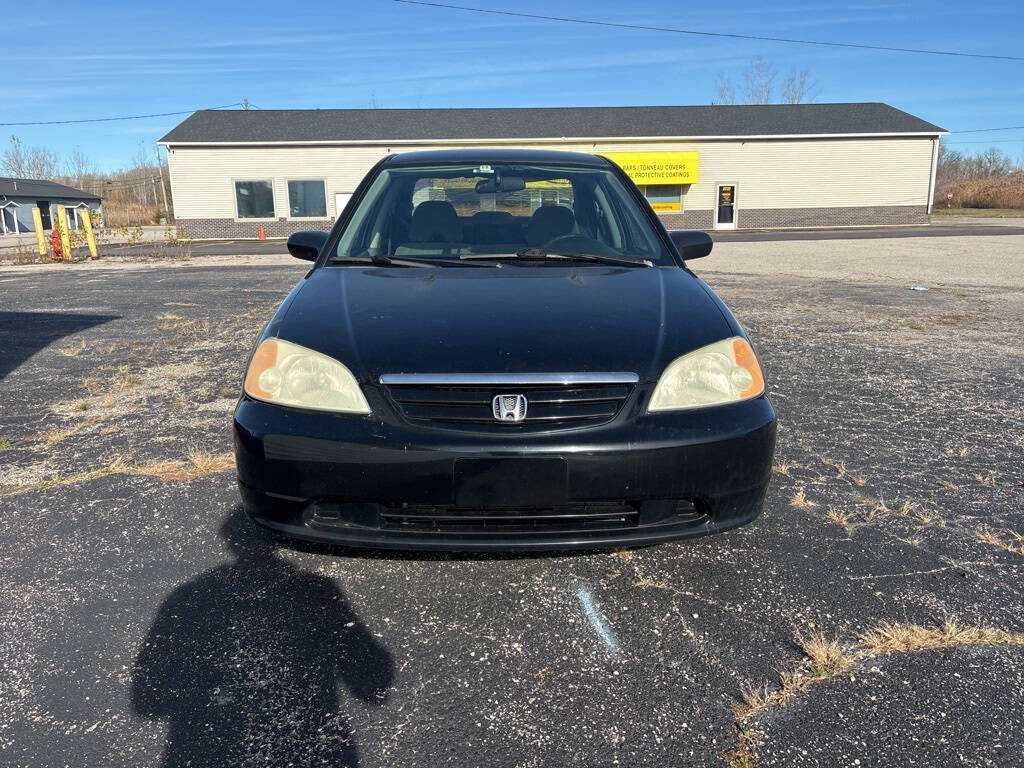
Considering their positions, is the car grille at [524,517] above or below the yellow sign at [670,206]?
below

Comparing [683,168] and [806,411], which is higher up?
[683,168]

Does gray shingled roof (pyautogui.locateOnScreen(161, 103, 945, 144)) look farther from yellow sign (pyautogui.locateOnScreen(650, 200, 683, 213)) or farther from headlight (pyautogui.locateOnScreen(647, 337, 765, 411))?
headlight (pyautogui.locateOnScreen(647, 337, 765, 411))

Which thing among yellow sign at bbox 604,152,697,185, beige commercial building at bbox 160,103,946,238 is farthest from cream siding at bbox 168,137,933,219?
yellow sign at bbox 604,152,697,185

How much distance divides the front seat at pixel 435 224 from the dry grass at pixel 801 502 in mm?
1939

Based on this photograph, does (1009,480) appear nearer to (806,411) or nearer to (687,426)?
(806,411)

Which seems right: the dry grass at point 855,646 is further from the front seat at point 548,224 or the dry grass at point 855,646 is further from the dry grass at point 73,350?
the dry grass at point 73,350

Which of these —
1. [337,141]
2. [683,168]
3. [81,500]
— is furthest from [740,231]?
[81,500]

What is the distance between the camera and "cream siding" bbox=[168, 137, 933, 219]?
30.1m

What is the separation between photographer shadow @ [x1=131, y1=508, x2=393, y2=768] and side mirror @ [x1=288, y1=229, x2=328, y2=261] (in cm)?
163

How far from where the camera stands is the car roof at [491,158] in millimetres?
4055

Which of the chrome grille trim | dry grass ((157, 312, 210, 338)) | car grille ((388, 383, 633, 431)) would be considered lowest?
dry grass ((157, 312, 210, 338))

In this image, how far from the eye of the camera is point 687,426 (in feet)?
7.52

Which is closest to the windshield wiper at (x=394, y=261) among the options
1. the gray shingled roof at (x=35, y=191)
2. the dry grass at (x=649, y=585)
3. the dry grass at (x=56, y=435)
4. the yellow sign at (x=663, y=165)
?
the dry grass at (x=649, y=585)

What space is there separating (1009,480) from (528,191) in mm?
2726
